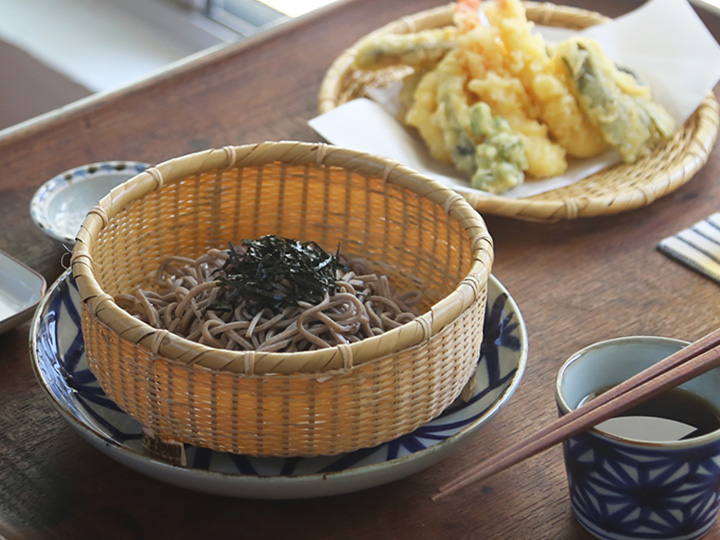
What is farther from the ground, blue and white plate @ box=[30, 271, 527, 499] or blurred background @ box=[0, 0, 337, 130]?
blue and white plate @ box=[30, 271, 527, 499]

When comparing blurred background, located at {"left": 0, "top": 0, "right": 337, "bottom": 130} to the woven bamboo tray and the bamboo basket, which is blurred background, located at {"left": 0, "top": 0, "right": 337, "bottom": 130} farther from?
the bamboo basket

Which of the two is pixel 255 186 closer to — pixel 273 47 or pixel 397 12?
pixel 273 47

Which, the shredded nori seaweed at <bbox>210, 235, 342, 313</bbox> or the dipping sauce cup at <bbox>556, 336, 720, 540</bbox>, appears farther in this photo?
the shredded nori seaweed at <bbox>210, 235, 342, 313</bbox>

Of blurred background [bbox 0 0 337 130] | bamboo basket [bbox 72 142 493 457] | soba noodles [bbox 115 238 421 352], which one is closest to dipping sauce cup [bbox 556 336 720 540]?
bamboo basket [bbox 72 142 493 457]

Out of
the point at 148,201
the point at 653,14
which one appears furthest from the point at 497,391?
the point at 653,14

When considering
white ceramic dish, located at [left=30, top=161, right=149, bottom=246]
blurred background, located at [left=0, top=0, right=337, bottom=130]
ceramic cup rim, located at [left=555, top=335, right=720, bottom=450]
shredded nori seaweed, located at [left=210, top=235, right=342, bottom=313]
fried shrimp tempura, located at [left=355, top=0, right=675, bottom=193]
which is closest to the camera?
ceramic cup rim, located at [left=555, top=335, right=720, bottom=450]

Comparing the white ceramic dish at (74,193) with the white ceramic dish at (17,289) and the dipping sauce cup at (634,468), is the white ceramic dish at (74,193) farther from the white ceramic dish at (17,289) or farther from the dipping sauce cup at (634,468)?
the dipping sauce cup at (634,468)

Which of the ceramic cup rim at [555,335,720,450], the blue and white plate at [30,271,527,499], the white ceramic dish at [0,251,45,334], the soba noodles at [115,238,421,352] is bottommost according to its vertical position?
the white ceramic dish at [0,251,45,334]

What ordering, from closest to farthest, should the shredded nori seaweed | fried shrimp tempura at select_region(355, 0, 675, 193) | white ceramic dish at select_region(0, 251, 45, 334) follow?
the shredded nori seaweed
white ceramic dish at select_region(0, 251, 45, 334)
fried shrimp tempura at select_region(355, 0, 675, 193)
